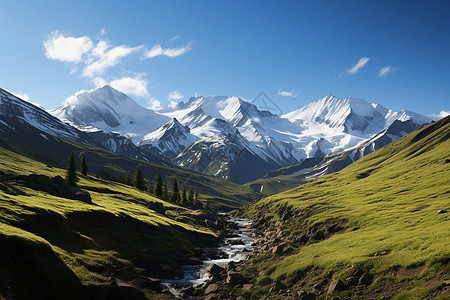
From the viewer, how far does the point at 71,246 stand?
1797 inches

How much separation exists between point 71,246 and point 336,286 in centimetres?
3796

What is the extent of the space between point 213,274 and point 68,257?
23.5 meters

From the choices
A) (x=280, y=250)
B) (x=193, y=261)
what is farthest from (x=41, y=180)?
(x=280, y=250)

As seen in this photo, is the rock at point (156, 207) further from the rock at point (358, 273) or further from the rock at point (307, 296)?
the rock at point (358, 273)

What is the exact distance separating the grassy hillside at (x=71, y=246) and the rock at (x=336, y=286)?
2384cm

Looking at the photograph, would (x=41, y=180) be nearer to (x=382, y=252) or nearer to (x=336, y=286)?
(x=336, y=286)

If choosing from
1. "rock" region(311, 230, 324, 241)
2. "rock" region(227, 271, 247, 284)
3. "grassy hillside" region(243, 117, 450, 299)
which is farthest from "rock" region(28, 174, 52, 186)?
"rock" region(311, 230, 324, 241)

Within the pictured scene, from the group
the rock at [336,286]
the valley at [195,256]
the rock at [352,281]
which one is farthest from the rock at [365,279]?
the rock at [336,286]

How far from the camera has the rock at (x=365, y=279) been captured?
3378cm

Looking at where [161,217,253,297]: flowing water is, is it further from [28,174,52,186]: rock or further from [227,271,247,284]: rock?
[28,174,52,186]: rock

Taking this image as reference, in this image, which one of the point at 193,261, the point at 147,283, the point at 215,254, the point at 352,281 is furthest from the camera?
the point at 215,254

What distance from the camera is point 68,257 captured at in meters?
40.8

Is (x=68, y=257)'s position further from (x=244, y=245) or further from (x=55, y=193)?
(x=244, y=245)

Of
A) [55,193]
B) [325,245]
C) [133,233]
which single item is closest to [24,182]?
[55,193]
